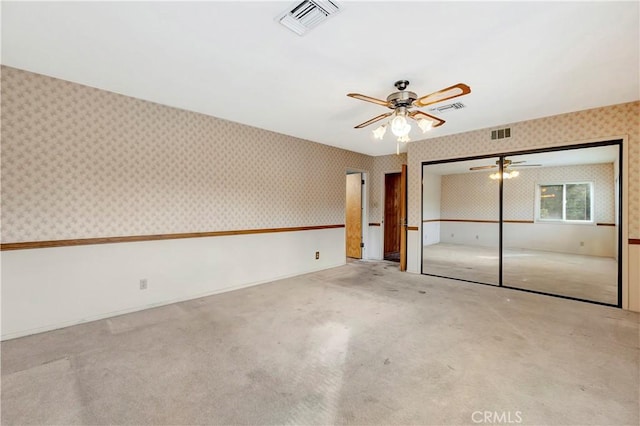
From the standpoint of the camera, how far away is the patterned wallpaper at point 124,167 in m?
2.62

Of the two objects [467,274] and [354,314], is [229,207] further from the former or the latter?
[467,274]

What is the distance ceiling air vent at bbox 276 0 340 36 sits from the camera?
5.65 feet

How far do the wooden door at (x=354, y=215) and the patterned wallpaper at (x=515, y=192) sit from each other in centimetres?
188

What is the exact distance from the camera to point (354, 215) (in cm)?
676

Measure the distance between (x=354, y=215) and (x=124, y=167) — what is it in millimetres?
4787

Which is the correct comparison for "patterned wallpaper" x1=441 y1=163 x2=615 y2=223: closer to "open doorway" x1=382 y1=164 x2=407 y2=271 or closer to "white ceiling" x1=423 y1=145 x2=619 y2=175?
"white ceiling" x1=423 y1=145 x2=619 y2=175

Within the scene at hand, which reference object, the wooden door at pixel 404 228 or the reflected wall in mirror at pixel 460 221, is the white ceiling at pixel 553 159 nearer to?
the reflected wall in mirror at pixel 460 221

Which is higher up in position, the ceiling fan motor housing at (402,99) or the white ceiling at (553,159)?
the ceiling fan motor housing at (402,99)

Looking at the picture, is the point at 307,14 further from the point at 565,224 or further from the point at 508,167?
the point at 565,224

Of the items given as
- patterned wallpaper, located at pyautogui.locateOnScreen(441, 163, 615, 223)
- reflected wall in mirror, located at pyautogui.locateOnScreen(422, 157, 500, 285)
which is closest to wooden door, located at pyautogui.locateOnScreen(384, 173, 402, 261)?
reflected wall in mirror, located at pyautogui.locateOnScreen(422, 157, 500, 285)

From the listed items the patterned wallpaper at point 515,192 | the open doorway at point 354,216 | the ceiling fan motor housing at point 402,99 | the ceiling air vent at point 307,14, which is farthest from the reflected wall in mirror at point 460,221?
the ceiling air vent at point 307,14

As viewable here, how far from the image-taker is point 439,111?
11.8ft

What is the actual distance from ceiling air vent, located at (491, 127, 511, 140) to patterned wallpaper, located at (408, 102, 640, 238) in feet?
0.17

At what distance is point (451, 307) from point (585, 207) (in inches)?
138
